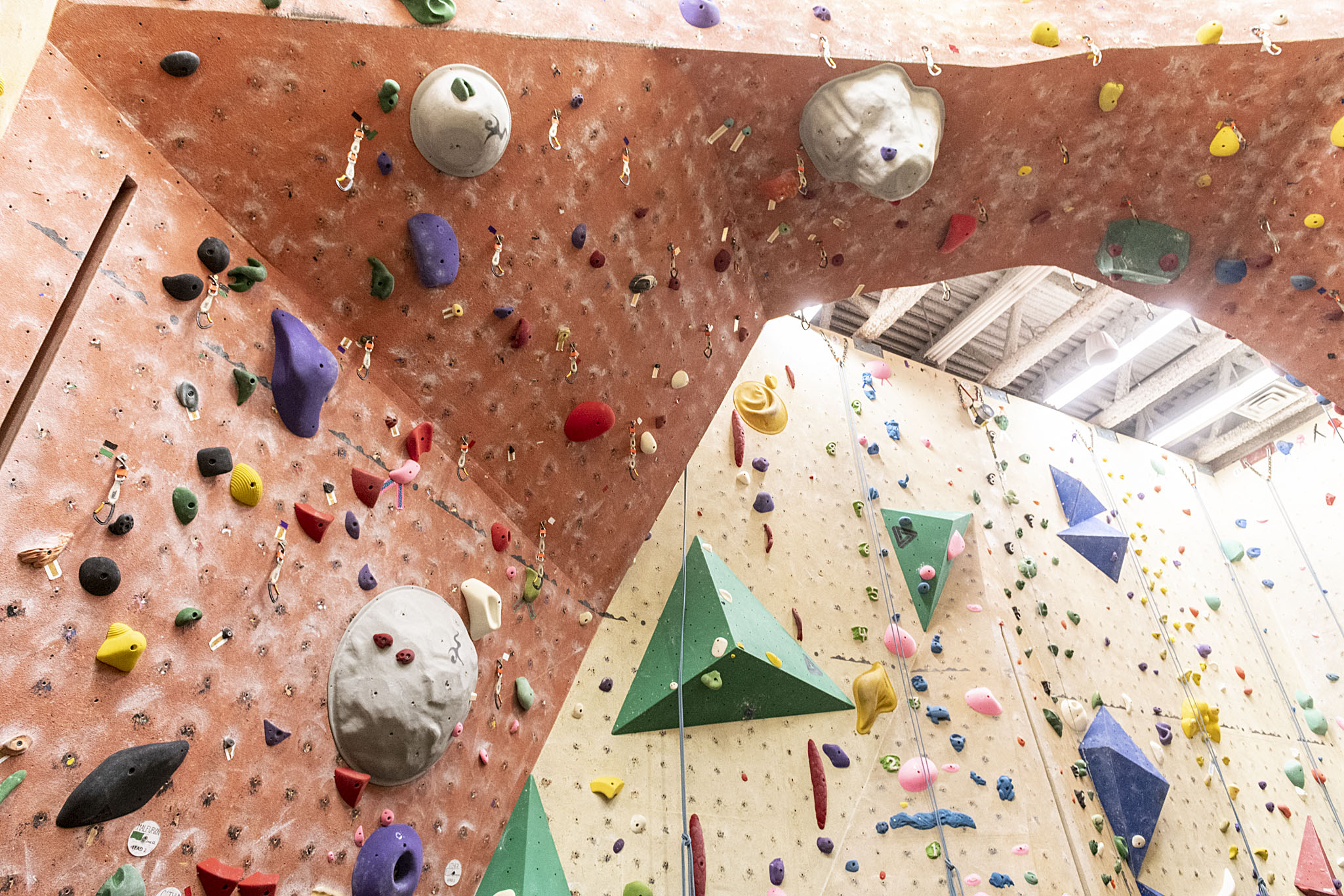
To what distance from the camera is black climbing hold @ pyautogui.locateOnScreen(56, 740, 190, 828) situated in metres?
1.77

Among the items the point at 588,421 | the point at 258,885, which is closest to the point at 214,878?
the point at 258,885

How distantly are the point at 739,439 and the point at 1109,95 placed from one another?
2534 millimetres

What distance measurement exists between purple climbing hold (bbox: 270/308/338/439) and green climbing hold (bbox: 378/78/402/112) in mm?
736

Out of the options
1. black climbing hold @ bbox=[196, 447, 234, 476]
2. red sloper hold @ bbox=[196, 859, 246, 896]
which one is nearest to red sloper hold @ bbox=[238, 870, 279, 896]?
red sloper hold @ bbox=[196, 859, 246, 896]

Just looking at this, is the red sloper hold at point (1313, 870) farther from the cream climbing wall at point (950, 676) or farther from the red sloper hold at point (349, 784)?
the red sloper hold at point (349, 784)

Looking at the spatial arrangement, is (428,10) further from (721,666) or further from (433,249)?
(721,666)

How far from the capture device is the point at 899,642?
4543 millimetres

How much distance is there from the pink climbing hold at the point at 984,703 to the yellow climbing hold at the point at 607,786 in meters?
2.19

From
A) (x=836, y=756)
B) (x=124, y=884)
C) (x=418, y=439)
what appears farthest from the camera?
(x=836, y=756)

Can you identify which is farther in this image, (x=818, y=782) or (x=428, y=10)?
(x=818, y=782)

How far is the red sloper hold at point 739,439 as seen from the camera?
477cm

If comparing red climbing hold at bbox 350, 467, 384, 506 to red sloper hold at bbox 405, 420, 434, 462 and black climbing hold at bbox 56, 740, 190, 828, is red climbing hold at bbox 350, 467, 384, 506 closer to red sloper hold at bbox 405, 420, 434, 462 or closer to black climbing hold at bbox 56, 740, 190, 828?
red sloper hold at bbox 405, 420, 434, 462

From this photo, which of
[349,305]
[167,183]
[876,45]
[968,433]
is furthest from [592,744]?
[968,433]

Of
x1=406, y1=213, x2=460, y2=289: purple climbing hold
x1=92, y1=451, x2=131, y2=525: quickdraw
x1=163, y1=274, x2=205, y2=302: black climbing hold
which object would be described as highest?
x1=406, y1=213, x2=460, y2=289: purple climbing hold
